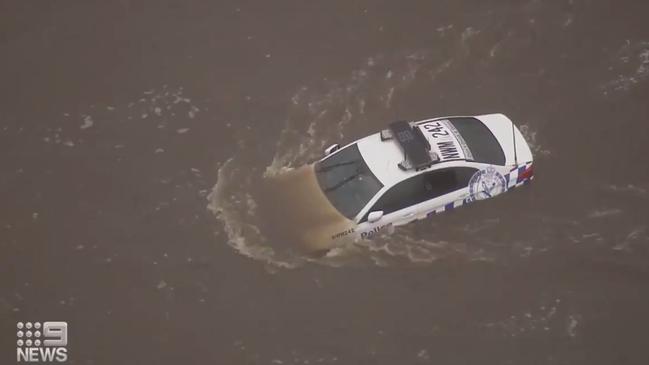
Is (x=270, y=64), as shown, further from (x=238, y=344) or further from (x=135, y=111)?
(x=238, y=344)

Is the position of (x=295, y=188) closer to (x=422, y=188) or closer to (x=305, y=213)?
(x=305, y=213)

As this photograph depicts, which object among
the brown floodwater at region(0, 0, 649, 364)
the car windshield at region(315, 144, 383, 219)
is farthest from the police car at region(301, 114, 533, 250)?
the brown floodwater at region(0, 0, 649, 364)

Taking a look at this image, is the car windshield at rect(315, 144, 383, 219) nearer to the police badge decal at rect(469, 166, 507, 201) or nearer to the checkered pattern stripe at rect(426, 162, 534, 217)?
the checkered pattern stripe at rect(426, 162, 534, 217)

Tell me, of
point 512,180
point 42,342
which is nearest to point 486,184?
point 512,180

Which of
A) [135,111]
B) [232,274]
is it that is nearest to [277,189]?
[232,274]

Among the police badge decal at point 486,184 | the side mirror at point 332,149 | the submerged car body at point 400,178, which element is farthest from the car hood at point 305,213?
the police badge decal at point 486,184
